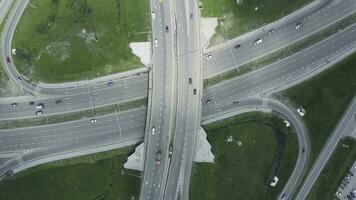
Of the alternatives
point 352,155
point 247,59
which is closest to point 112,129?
point 247,59

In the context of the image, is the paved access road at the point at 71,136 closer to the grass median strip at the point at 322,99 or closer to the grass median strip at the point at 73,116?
the grass median strip at the point at 73,116

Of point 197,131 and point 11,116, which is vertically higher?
point 197,131

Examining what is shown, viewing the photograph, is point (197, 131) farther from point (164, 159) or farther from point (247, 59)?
point (247, 59)

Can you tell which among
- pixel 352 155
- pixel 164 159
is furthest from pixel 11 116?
pixel 352 155

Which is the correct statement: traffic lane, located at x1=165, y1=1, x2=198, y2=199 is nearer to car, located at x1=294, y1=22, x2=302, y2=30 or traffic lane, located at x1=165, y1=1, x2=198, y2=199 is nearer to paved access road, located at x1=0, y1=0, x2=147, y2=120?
paved access road, located at x1=0, y1=0, x2=147, y2=120

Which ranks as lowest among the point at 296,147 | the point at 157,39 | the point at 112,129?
the point at 112,129

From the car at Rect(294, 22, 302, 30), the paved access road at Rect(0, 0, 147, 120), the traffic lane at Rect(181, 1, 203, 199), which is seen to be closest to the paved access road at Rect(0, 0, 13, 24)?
the paved access road at Rect(0, 0, 147, 120)

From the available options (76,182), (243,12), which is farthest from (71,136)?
(243,12)

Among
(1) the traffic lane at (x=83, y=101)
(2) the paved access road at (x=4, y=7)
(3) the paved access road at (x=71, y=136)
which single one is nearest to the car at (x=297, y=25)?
(1) the traffic lane at (x=83, y=101)
